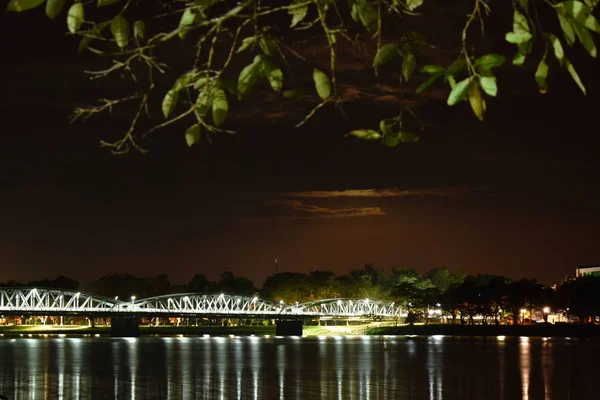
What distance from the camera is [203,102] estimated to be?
6.17 m

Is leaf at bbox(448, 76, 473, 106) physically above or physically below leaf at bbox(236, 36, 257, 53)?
below

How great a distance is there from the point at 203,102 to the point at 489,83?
5.76 ft

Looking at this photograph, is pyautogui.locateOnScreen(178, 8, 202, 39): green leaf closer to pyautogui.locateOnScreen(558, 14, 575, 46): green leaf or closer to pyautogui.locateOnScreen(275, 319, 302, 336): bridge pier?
pyautogui.locateOnScreen(558, 14, 575, 46): green leaf

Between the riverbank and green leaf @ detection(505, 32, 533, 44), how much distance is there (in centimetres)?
15638

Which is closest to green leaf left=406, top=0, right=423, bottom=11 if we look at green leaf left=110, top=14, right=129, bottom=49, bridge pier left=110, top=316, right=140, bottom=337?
green leaf left=110, top=14, right=129, bottom=49

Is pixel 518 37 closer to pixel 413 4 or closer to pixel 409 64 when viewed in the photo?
pixel 413 4

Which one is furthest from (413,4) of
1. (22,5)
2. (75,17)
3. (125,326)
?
(125,326)

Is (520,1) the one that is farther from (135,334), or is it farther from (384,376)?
(135,334)

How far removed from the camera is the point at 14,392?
55.9 metres

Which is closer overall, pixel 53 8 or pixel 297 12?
pixel 53 8

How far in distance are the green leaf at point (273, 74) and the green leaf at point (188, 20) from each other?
0.49 m

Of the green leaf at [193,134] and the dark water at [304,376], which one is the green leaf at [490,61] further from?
the dark water at [304,376]

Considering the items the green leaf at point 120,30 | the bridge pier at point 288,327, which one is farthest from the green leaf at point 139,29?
the bridge pier at point 288,327

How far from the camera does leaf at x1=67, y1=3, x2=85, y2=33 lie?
5.69m
